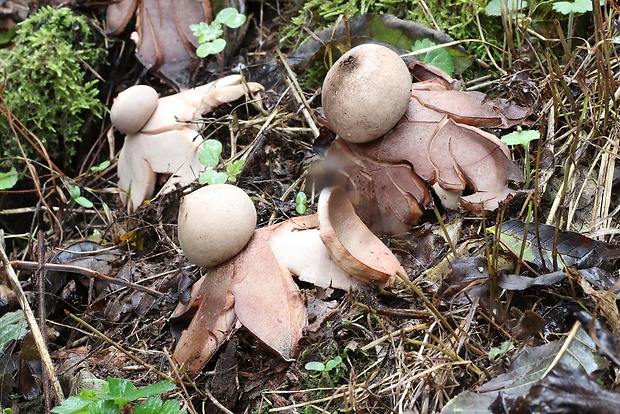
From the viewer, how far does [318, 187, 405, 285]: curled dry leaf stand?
1687mm

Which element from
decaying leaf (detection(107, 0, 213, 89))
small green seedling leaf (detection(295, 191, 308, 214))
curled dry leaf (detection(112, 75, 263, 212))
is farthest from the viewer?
decaying leaf (detection(107, 0, 213, 89))

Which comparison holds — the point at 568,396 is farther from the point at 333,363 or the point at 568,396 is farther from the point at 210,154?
the point at 210,154

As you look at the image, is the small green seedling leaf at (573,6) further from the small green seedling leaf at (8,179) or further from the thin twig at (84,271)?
the small green seedling leaf at (8,179)

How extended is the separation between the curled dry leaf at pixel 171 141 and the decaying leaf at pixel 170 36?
8.8 inches

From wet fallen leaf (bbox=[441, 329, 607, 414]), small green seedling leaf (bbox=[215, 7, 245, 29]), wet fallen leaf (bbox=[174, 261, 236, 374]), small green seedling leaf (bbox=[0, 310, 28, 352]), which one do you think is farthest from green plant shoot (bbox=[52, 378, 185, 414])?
small green seedling leaf (bbox=[215, 7, 245, 29])

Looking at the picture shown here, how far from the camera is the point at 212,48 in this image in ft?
8.56

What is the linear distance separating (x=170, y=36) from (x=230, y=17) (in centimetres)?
34

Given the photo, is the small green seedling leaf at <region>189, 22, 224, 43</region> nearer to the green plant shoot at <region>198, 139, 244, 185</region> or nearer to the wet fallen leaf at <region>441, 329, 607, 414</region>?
the green plant shoot at <region>198, 139, 244, 185</region>

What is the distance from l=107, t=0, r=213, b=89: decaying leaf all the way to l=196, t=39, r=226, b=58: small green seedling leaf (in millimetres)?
187

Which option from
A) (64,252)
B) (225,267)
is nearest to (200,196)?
(225,267)

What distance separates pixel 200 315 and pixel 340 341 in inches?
15.7

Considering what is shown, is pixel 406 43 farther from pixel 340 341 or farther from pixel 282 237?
pixel 340 341

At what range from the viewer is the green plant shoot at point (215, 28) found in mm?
2619

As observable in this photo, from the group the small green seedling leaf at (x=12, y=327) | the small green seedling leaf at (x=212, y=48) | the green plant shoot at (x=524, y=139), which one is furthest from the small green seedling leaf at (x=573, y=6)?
the small green seedling leaf at (x=12, y=327)
